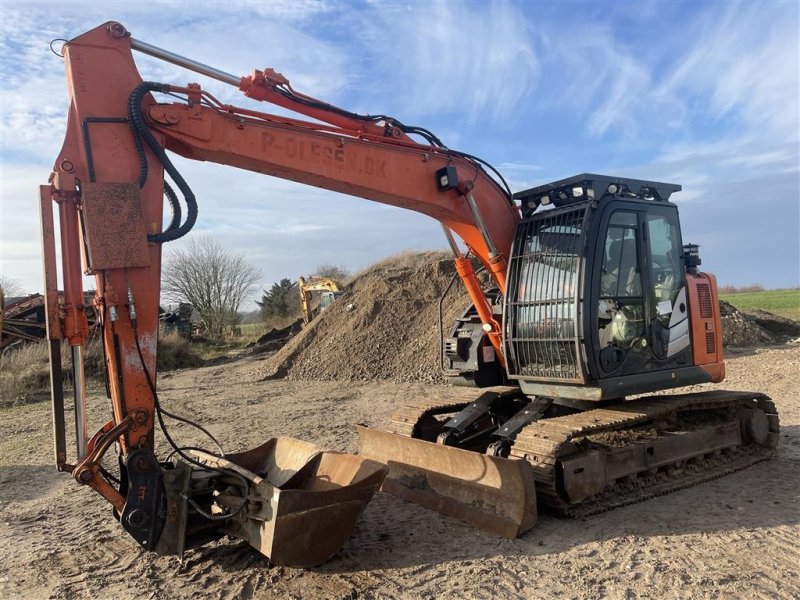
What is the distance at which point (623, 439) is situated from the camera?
5.73 meters

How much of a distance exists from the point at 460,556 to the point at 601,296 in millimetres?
2465

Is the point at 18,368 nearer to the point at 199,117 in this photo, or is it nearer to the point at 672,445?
the point at 199,117

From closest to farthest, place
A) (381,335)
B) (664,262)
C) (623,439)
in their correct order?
(623,439) < (664,262) < (381,335)

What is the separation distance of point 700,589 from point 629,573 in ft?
1.39

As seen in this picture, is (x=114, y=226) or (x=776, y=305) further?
(x=776, y=305)

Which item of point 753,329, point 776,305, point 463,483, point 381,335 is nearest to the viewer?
point 463,483

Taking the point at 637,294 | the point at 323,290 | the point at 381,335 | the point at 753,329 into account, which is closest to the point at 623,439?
the point at 637,294

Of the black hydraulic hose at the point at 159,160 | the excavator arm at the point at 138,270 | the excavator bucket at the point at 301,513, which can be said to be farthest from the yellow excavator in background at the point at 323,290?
the excavator bucket at the point at 301,513

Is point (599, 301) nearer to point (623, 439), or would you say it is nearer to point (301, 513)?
point (623, 439)

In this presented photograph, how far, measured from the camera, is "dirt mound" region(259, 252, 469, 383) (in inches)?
606

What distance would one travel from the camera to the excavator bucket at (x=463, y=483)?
15.6 feet

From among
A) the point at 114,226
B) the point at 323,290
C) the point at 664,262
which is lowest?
the point at 664,262

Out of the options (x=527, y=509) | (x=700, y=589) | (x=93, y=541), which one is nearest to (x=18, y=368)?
(x=93, y=541)

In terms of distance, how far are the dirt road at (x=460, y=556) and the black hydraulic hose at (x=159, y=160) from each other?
2.31 m
